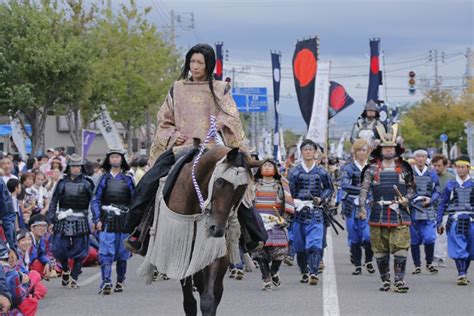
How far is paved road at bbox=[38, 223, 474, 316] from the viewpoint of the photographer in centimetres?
1200

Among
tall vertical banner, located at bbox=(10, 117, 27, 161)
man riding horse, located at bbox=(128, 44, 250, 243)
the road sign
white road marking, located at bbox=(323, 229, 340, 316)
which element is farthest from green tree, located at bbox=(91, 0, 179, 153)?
man riding horse, located at bbox=(128, 44, 250, 243)

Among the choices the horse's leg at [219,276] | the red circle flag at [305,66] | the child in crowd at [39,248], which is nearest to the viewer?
the horse's leg at [219,276]

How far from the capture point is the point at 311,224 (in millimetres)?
14938

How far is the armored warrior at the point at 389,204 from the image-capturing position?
1361cm

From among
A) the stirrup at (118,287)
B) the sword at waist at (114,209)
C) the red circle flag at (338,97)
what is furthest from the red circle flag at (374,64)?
the stirrup at (118,287)

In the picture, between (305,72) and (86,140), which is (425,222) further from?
(86,140)

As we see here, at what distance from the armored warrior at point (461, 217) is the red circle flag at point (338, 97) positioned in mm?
12842

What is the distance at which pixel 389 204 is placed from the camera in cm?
1363

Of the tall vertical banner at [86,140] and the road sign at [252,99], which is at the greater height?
the road sign at [252,99]

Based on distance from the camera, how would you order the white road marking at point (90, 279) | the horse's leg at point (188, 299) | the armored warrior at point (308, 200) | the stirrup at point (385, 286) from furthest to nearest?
the white road marking at point (90, 279), the armored warrior at point (308, 200), the stirrup at point (385, 286), the horse's leg at point (188, 299)

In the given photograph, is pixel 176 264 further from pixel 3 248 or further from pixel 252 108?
pixel 252 108

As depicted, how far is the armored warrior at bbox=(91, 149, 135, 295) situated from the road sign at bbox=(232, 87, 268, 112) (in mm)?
24949

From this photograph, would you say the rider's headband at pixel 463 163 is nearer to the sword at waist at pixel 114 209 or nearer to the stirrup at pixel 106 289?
the sword at waist at pixel 114 209

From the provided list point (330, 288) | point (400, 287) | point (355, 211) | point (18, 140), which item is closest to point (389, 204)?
point (400, 287)
